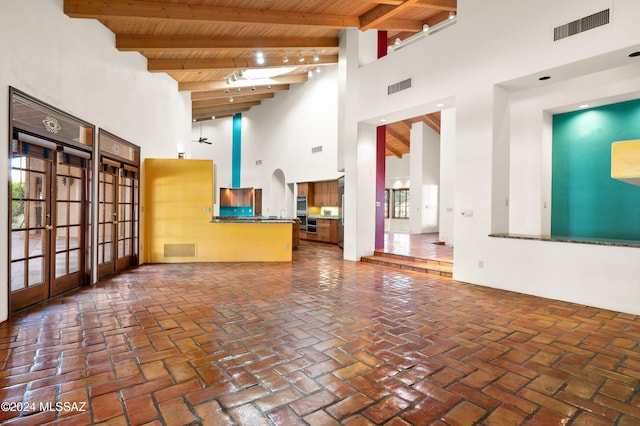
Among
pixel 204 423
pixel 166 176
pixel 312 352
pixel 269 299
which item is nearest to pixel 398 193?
pixel 166 176

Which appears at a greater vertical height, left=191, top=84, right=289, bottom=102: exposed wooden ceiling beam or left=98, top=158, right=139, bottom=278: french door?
left=191, top=84, right=289, bottom=102: exposed wooden ceiling beam

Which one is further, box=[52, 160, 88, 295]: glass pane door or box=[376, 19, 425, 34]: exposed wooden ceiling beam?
box=[376, 19, 425, 34]: exposed wooden ceiling beam

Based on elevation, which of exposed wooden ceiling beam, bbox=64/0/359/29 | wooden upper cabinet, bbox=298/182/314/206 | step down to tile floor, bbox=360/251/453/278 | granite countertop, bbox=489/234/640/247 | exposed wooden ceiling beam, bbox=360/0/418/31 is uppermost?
exposed wooden ceiling beam, bbox=360/0/418/31

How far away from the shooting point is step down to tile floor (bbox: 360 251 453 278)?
552cm

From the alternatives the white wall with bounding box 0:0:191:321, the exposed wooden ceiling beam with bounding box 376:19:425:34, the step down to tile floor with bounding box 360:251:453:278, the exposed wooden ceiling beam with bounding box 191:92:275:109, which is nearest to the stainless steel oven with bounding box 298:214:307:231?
the exposed wooden ceiling beam with bounding box 191:92:275:109

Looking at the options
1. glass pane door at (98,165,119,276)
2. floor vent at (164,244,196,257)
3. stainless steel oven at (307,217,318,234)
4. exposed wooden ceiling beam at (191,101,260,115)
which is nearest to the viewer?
glass pane door at (98,165,119,276)

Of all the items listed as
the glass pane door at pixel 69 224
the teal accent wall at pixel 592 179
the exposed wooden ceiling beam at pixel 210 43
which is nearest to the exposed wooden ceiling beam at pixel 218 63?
the exposed wooden ceiling beam at pixel 210 43

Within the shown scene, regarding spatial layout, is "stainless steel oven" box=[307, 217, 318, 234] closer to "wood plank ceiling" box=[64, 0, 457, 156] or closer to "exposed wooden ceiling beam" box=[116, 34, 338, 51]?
"wood plank ceiling" box=[64, 0, 457, 156]

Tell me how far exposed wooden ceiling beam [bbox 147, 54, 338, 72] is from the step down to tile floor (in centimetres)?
499

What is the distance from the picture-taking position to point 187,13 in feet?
15.9

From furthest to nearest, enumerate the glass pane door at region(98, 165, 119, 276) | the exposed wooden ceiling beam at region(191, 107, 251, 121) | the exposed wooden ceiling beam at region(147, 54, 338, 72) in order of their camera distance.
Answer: the exposed wooden ceiling beam at region(191, 107, 251, 121)
the exposed wooden ceiling beam at region(147, 54, 338, 72)
the glass pane door at region(98, 165, 119, 276)

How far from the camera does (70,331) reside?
290cm

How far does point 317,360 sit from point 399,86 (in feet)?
17.0

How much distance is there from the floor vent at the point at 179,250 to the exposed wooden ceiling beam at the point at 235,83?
434 centimetres
